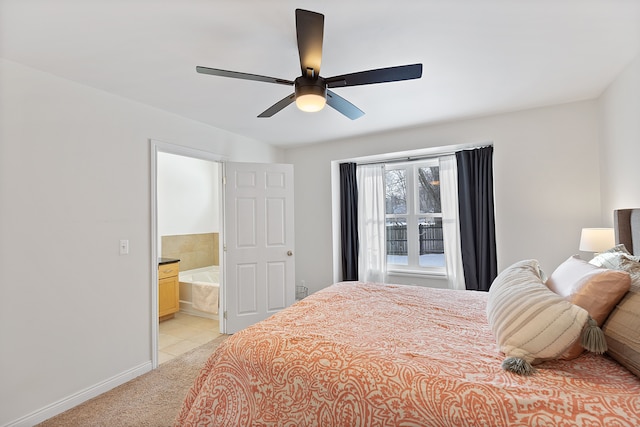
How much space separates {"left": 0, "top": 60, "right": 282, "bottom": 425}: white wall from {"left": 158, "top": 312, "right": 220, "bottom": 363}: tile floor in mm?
475

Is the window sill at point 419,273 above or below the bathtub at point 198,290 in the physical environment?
above

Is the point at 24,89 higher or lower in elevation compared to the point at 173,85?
lower

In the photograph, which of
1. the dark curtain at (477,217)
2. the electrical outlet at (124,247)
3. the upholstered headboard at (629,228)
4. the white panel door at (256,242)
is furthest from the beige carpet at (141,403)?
the upholstered headboard at (629,228)

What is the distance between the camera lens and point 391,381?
114 cm

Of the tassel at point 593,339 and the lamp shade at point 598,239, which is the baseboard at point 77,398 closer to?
the tassel at point 593,339

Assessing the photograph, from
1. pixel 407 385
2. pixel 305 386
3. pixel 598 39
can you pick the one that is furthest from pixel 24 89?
pixel 598 39

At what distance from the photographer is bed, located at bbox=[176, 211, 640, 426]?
0.98 meters

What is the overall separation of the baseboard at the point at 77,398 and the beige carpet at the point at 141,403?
0.03m

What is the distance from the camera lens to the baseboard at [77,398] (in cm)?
199

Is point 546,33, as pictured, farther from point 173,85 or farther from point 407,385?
point 173,85

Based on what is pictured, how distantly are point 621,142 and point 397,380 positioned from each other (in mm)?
2805

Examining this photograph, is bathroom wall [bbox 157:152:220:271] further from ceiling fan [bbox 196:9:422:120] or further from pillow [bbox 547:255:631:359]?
pillow [bbox 547:255:631:359]

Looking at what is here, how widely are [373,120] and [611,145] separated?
85.7 inches

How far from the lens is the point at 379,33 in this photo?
5.89 feet
